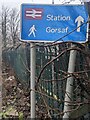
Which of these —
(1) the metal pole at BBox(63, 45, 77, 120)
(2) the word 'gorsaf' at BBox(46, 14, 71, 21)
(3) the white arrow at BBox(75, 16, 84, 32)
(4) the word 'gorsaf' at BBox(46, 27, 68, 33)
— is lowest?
(1) the metal pole at BBox(63, 45, 77, 120)

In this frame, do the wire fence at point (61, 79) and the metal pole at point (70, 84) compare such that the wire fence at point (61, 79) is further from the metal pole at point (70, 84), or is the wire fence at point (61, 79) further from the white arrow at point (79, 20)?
the white arrow at point (79, 20)

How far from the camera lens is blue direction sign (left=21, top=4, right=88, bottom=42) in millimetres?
3168

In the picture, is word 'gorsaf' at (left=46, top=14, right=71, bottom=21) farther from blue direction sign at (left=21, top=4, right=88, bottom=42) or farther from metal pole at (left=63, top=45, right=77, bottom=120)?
metal pole at (left=63, top=45, right=77, bottom=120)

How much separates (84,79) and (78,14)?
626 millimetres

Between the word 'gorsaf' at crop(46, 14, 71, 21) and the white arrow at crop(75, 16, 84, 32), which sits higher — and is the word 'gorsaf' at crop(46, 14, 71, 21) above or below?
above

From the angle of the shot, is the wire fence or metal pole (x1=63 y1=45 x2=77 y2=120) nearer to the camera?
the wire fence

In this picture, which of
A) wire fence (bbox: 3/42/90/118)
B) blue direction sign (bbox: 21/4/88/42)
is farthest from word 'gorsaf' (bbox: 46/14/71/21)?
wire fence (bbox: 3/42/90/118)

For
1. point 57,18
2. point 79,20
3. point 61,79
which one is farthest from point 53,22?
point 61,79

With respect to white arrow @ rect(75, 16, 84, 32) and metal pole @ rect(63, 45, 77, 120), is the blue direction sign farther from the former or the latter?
metal pole @ rect(63, 45, 77, 120)

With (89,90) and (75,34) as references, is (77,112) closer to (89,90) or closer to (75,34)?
(89,90)

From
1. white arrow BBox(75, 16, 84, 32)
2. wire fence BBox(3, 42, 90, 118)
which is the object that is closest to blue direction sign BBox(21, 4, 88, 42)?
white arrow BBox(75, 16, 84, 32)

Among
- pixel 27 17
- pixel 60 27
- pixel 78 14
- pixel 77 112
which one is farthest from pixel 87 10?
pixel 77 112

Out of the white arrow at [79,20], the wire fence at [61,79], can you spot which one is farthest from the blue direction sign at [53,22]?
the wire fence at [61,79]

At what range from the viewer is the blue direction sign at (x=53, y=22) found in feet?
A: 10.4
